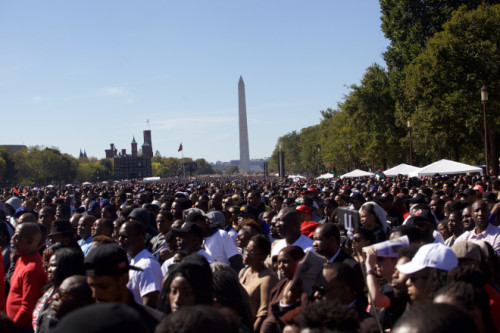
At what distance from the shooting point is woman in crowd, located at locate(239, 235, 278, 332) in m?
4.97

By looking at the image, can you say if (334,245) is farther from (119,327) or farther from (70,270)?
(119,327)

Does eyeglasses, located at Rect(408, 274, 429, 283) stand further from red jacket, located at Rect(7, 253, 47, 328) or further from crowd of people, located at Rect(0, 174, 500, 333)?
red jacket, located at Rect(7, 253, 47, 328)

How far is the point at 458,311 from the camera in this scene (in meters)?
2.15

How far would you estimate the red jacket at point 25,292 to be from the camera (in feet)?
15.7

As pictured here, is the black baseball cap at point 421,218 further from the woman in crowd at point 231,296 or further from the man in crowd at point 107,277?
the man in crowd at point 107,277

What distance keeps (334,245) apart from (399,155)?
47.0 metres

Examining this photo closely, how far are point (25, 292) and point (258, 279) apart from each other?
208 centimetres

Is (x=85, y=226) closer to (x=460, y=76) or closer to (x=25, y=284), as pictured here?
(x=25, y=284)

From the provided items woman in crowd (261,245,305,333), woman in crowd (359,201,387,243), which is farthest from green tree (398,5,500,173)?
woman in crowd (261,245,305,333)

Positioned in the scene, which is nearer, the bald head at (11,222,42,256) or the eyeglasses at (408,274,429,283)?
the eyeglasses at (408,274,429,283)

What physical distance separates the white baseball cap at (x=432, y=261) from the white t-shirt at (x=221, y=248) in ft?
9.83

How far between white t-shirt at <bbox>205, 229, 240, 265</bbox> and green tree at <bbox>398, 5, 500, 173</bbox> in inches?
1056

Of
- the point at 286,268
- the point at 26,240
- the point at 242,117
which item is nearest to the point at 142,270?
the point at 286,268

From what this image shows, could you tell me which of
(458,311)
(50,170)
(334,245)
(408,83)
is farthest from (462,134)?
(50,170)
